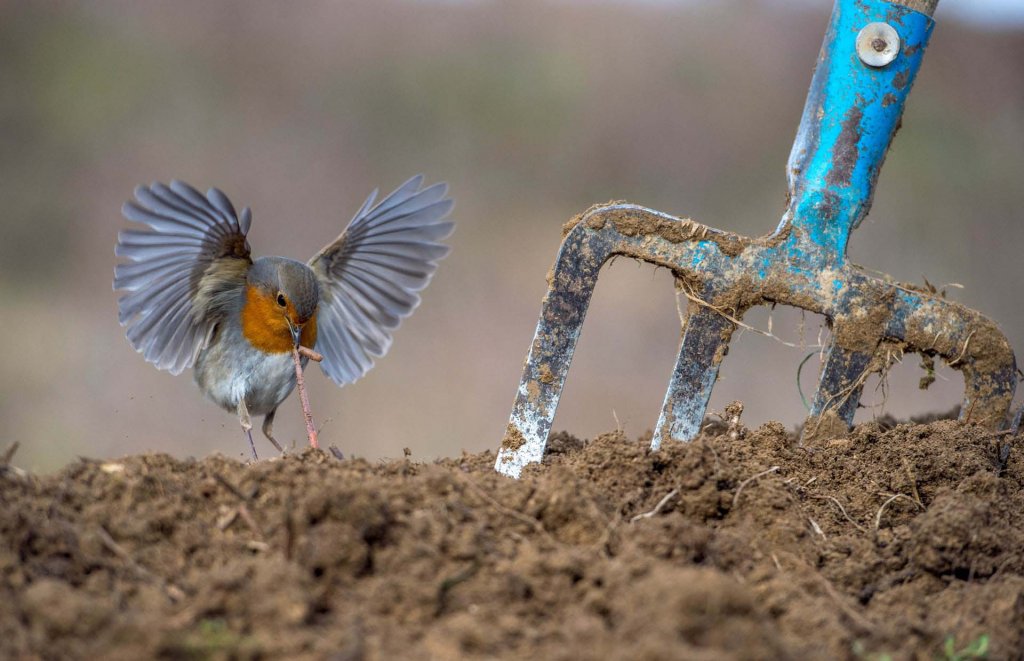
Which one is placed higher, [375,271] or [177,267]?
[375,271]

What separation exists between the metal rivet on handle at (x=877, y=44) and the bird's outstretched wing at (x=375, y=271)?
94.6 inches

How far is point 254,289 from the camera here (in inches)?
189

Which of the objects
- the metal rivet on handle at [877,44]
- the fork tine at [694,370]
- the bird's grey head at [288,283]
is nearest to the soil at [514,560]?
the fork tine at [694,370]

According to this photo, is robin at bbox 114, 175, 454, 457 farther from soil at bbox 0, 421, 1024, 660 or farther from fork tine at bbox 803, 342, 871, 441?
fork tine at bbox 803, 342, 871, 441

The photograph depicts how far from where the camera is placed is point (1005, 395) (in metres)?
3.24

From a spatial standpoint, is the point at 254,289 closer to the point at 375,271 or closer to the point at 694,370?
the point at 375,271

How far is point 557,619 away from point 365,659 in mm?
348

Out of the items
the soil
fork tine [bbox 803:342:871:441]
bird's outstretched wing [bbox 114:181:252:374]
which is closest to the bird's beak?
bird's outstretched wing [bbox 114:181:252:374]

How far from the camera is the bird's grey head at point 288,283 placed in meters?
4.64

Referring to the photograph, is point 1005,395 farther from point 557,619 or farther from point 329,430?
point 329,430

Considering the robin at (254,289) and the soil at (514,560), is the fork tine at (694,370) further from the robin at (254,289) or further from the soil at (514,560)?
the robin at (254,289)

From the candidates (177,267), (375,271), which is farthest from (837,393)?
(177,267)

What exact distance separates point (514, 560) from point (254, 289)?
3.09 m

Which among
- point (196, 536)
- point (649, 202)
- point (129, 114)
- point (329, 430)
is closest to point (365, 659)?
point (196, 536)
